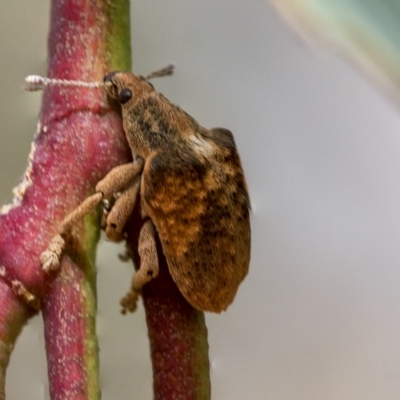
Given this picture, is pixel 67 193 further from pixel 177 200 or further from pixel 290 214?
pixel 290 214

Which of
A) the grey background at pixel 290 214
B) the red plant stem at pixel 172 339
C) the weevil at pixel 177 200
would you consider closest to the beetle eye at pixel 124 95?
the weevil at pixel 177 200

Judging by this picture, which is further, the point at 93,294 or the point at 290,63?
the point at 290,63

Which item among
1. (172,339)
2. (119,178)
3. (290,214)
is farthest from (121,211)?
(290,214)

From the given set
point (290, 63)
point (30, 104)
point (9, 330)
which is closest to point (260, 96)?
point (290, 63)

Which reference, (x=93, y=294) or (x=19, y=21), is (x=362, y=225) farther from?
(x=19, y=21)

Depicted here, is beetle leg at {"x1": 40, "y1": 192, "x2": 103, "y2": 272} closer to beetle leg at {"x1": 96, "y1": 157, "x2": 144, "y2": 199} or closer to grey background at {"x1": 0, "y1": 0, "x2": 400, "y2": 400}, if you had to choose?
beetle leg at {"x1": 96, "y1": 157, "x2": 144, "y2": 199}

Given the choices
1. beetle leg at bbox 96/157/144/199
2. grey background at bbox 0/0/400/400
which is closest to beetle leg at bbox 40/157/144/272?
beetle leg at bbox 96/157/144/199

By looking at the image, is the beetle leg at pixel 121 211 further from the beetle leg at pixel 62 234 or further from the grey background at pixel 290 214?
the grey background at pixel 290 214
